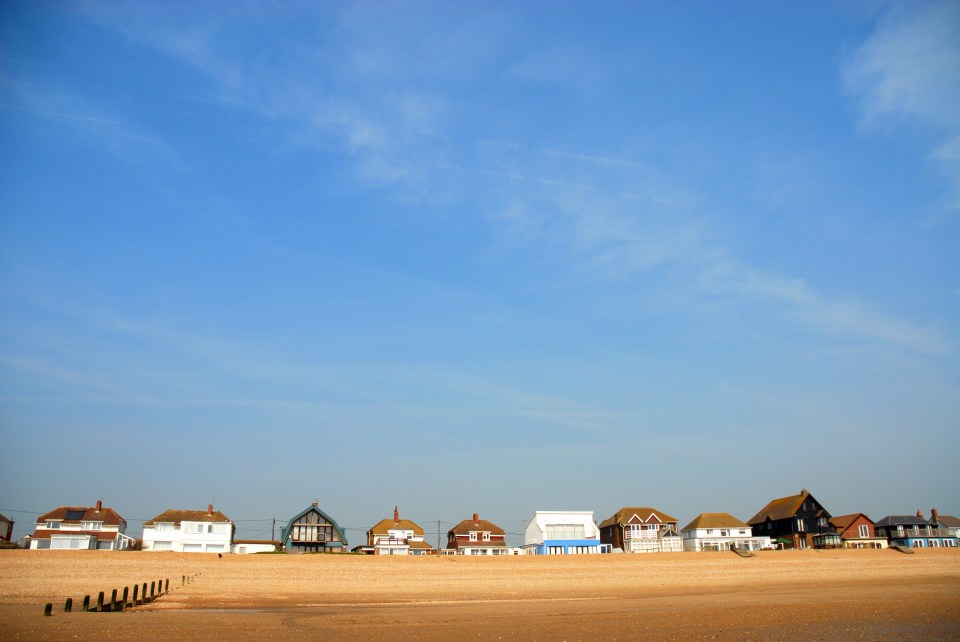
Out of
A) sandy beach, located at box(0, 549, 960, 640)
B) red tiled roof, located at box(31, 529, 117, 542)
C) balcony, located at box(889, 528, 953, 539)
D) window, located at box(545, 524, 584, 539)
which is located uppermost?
red tiled roof, located at box(31, 529, 117, 542)

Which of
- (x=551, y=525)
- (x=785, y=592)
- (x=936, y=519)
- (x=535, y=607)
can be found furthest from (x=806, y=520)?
(x=535, y=607)

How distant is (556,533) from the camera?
83.1 meters

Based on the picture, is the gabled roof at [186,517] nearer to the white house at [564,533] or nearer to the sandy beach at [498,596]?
the sandy beach at [498,596]

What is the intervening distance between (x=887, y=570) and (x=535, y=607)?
37.4 m

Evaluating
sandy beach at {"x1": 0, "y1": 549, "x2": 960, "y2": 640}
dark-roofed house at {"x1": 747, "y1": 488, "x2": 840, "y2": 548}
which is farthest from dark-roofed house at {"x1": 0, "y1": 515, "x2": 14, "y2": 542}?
dark-roofed house at {"x1": 747, "y1": 488, "x2": 840, "y2": 548}

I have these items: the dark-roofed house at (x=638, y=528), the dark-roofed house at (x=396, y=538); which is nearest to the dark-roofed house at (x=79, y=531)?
the dark-roofed house at (x=396, y=538)

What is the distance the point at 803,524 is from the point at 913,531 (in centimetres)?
1688

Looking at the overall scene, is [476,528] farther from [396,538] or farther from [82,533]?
[82,533]

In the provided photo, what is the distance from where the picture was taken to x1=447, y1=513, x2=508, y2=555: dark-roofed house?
3393 inches

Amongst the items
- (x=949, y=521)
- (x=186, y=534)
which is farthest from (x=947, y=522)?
(x=186, y=534)

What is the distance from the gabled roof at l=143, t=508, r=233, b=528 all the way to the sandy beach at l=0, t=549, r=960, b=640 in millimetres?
14636

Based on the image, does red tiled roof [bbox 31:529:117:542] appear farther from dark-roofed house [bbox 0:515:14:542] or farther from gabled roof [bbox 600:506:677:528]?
gabled roof [bbox 600:506:677:528]

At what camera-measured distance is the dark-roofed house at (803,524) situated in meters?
84.1

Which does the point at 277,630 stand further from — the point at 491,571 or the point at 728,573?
the point at 728,573
